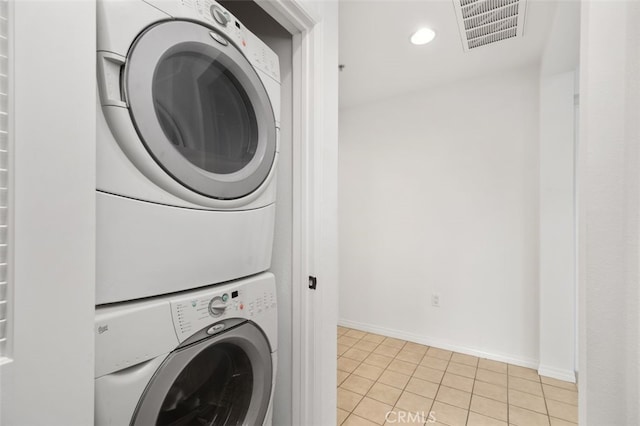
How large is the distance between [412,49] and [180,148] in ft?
6.29

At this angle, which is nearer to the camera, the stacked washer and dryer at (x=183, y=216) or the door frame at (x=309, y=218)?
the stacked washer and dryer at (x=183, y=216)

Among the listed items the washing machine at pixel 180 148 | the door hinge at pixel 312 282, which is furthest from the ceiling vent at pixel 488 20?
the door hinge at pixel 312 282

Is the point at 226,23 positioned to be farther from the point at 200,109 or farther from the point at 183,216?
the point at 183,216

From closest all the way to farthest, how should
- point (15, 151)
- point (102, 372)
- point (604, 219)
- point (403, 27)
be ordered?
A: point (15, 151) → point (102, 372) → point (604, 219) → point (403, 27)

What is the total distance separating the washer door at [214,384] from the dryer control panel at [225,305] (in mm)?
45

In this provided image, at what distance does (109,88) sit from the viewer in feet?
2.02

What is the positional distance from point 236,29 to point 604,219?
1188 millimetres

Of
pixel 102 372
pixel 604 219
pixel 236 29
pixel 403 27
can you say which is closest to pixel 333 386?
pixel 102 372

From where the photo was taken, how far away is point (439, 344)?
2.60 meters

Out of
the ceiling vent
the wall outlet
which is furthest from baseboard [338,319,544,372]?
the ceiling vent

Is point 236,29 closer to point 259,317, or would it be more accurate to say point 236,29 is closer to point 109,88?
point 109,88

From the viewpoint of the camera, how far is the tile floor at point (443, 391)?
1.70m

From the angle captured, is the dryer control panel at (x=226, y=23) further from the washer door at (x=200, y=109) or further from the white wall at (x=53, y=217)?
the white wall at (x=53, y=217)

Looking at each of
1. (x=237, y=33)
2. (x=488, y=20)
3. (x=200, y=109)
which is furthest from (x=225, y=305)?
(x=488, y=20)
